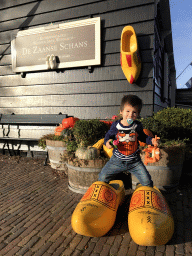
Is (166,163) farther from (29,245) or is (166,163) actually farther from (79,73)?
(79,73)

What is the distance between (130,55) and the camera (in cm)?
413

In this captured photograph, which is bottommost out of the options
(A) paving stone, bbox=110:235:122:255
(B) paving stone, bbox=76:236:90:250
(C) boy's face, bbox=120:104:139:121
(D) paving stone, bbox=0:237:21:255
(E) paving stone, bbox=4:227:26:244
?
(E) paving stone, bbox=4:227:26:244

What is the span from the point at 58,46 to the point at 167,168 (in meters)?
4.22

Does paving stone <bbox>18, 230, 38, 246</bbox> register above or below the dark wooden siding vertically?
below

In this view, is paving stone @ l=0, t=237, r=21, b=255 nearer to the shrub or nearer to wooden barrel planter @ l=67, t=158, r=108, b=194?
wooden barrel planter @ l=67, t=158, r=108, b=194

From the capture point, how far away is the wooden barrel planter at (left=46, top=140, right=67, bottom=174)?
4.05m

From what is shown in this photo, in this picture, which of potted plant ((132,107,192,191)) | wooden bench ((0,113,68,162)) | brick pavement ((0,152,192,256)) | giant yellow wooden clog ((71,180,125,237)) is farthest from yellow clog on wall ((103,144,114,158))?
wooden bench ((0,113,68,162))

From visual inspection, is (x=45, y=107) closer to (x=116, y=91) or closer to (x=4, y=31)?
(x=116, y=91)

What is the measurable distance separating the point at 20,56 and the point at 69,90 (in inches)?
73.3

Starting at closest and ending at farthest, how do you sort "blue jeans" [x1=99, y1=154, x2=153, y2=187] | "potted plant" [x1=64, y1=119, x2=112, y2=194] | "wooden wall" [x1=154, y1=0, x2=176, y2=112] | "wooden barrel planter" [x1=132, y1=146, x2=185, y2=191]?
"blue jeans" [x1=99, y1=154, x2=153, y2=187] < "wooden barrel planter" [x1=132, y1=146, x2=185, y2=191] < "potted plant" [x1=64, y1=119, x2=112, y2=194] < "wooden wall" [x1=154, y1=0, x2=176, y2=112]

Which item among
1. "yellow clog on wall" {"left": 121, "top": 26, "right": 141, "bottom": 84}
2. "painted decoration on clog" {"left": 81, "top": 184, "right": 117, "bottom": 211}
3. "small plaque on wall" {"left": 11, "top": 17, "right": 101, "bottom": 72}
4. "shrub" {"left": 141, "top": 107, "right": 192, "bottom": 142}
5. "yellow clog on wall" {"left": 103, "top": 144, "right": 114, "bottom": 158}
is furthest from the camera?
"small plaque on wall" {"left": 11, "top": 17, "right": 101, "bottom": 72}

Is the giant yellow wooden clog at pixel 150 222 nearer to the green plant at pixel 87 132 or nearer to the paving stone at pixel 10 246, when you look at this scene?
the paving stone at pixel 10 246

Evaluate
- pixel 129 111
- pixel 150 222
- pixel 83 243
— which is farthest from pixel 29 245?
pixel 129 111

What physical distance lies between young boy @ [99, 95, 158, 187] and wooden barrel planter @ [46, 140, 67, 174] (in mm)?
1780
